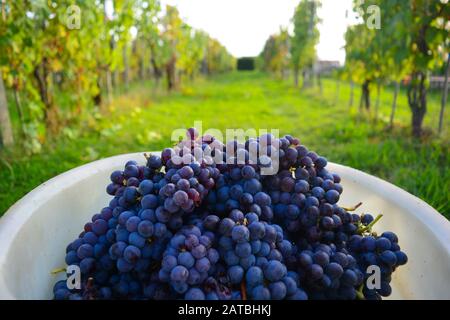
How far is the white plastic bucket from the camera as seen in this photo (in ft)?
3.54

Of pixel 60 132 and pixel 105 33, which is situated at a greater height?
pixel 105 33

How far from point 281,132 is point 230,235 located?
17.0 feet

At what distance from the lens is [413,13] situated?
14.2 ft

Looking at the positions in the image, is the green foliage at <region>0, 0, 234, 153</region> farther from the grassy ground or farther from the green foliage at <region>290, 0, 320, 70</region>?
the green foliage at <region>290, 0, 320, 70</region>

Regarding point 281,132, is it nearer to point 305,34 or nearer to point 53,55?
point 53,55

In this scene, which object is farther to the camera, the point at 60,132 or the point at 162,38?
the point at 162,38

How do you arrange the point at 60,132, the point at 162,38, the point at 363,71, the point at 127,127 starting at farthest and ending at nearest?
the point at 162,38 → the point at 363,71 → the point at 127,127 → the point at 60,132

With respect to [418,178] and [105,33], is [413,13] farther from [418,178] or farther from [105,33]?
[105,33]

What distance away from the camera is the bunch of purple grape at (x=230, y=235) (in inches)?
38.7

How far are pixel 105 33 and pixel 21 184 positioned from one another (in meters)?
3.74

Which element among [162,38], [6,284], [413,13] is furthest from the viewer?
[162,38]

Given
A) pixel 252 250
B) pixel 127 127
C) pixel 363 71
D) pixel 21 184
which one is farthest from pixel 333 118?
pixel 252 250

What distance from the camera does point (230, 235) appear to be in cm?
101

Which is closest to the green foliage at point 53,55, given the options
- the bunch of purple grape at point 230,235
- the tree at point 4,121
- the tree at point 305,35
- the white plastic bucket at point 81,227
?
the tree at point 4,121
